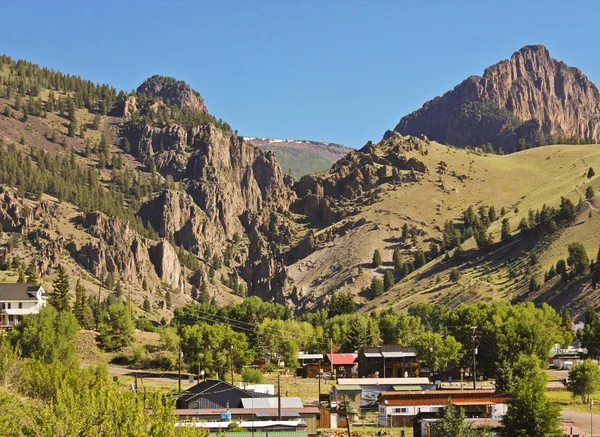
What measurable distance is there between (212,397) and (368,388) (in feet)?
95.9

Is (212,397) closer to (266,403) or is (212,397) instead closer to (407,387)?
(266,403)

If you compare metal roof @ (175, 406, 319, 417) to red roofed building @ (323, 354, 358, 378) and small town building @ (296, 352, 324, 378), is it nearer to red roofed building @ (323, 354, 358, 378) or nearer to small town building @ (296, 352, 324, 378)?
red roofed building @ (323, 354, 358, 378)

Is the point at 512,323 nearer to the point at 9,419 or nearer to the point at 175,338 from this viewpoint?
the point at 175,338

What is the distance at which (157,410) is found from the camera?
166 feet

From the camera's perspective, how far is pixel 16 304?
148 meters

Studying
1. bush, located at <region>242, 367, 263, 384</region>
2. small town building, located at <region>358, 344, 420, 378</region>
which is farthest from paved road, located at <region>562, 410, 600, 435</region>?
bush, located at <region>242, 367, 263, 384</region>

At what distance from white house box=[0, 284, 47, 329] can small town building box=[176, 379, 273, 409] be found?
190 feet

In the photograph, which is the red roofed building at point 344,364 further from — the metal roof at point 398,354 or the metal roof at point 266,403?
the metal roof at point 266,403

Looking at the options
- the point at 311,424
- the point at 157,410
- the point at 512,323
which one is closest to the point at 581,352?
the point at 512,323

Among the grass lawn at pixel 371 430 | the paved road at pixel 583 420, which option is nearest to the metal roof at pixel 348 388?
the grass lawn at pixel 371 430

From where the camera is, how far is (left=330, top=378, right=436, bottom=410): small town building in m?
111

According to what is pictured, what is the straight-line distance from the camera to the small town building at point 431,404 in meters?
96.1

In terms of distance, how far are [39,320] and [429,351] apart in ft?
188

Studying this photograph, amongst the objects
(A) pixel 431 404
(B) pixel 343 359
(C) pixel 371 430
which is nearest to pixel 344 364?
(B) pixel 343 359
